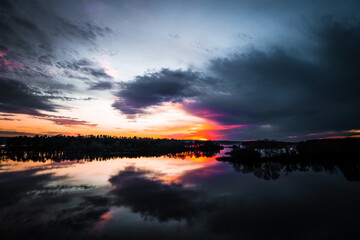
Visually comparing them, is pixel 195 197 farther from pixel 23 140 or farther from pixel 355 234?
pixel 23 140

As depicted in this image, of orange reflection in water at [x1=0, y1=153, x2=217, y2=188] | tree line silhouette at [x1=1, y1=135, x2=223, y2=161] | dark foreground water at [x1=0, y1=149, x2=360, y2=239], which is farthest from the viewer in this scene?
tree line silhouette at [x1=1, y1=135, x2=223, y2=161]

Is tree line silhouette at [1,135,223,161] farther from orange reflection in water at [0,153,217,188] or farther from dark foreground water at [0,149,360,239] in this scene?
dark foreground water at [0,149,360,239]

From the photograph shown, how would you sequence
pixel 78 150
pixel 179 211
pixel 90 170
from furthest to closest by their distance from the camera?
pixel 78 150
pixel 90 170
pixel 179 211

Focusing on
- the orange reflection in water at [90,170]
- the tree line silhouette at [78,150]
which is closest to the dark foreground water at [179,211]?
the orange reflection in water at [90,170]

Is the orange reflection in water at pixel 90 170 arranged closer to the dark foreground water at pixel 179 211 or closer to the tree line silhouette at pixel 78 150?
the dark foreground water at pixel 179 211

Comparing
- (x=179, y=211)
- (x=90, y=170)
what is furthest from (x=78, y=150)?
(x=179, y=211)

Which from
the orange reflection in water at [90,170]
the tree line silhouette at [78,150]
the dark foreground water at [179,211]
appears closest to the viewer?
the dark foreground water at [179,211]

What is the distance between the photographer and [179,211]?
1305 cm

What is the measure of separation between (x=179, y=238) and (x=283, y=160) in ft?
127

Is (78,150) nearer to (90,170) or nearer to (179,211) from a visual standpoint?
(90,170)

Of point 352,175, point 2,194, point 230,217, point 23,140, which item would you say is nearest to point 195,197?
point 230,217

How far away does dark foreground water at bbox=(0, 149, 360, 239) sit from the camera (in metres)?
9.98

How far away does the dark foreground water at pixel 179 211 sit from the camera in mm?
9977

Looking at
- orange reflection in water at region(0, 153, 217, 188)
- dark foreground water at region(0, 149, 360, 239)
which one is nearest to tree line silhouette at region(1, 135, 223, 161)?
orange reflection in water at region(0, 153, 217, 188)
